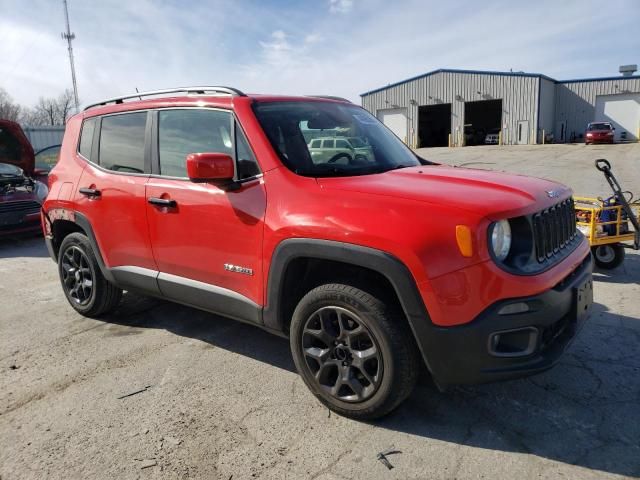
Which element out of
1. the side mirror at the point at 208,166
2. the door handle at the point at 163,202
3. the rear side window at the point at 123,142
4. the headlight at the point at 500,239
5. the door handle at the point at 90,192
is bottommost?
the headlight at the point at 500,239

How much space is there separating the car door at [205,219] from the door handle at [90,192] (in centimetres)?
67

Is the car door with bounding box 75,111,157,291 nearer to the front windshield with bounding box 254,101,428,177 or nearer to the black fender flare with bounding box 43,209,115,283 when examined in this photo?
the black fender flare with bounding box 43,209,115,283

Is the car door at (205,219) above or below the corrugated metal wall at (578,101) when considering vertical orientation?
below

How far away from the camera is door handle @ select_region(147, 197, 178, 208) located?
11.0 feet

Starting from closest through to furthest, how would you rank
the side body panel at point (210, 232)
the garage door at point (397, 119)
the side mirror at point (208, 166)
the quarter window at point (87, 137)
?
the side mirror at point (208, 166) → the side body panel at point (210, 232) → the quarter window at point (87, 137) → the garage door at point (397, 119)

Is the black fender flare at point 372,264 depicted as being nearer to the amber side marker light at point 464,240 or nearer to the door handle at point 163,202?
the amber side marker light at point 464,240

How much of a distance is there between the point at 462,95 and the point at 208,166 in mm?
39054

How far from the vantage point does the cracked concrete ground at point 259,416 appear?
2398mm

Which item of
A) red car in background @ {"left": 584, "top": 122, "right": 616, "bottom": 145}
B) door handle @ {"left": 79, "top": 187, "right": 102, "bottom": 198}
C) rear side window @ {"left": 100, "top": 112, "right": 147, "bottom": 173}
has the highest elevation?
red car in background @ {"left": 584, "top": 122, "right": 616, "bottom": 145}

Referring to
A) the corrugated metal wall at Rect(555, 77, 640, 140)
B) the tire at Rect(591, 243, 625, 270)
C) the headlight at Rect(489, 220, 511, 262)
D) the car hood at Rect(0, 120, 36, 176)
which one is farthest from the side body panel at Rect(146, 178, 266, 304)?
the corrugated metal wall at Rect(555, 77, 640, 140)

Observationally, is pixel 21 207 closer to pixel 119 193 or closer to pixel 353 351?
pixel 119 193

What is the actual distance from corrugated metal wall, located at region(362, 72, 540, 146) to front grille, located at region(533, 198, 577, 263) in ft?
119

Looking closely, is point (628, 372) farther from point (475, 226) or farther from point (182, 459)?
point (182, 459)

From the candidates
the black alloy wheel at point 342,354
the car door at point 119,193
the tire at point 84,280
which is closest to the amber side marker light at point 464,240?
the black alloy wheel at point 342,354
